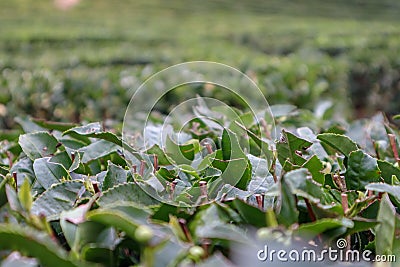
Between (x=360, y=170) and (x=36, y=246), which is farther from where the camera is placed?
(x=360, y=170)

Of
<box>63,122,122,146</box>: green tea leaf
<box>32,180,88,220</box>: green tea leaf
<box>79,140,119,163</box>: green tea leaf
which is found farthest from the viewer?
<box>79,140,119,163</box>: green tea leaf

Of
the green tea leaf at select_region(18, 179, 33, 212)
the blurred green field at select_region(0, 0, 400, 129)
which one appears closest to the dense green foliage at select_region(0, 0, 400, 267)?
the green tea leaf at select_region(18, 179, 33, 212)

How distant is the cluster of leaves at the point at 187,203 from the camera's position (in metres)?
0.82

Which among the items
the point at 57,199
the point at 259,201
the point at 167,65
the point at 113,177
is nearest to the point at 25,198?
the point at 57,199

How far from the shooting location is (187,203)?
101 cm

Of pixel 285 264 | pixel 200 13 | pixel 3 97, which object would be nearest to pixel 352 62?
pixel 3 97

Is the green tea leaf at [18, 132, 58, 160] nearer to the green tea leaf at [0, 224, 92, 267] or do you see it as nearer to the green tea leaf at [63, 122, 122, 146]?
the green tea leaf at [63, 122, 122, 146]

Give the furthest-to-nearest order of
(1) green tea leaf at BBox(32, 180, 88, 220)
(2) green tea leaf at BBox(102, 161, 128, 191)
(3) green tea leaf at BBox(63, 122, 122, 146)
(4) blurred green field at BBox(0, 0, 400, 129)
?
(4) blurred green field at BBox(0, 0, 400, 129)
(3) green tea leaf at BBox(63, 122, 122, 146)
(2) green tea leaf at BBox(102, 161, 128, 191)
(1) green tea leaf at BBox(32, 180, 88, 220)

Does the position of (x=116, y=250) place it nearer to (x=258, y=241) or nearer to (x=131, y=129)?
(x=258, y=241)

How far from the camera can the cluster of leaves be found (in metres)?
0.82

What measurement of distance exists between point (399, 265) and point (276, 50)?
29.6 ft

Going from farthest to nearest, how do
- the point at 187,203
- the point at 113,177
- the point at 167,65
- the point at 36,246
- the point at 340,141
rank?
1. the point at 167,65
2. the point at 340,141
3. the point at 113,177
4. the point at 187,203
5. the point at 36,246

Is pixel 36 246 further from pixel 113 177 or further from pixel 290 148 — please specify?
pixel 290 148

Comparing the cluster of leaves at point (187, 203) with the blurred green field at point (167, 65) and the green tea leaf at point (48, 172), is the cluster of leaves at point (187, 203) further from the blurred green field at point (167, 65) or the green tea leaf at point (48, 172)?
the blurred green field at point (167, 65)
